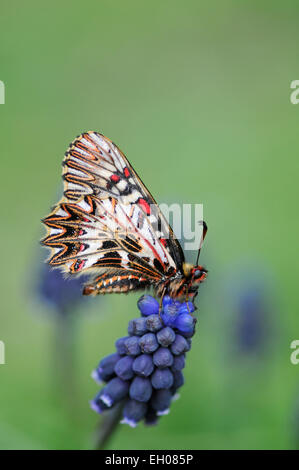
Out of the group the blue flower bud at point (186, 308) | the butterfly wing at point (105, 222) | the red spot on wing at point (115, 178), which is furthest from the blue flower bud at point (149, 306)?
the red spot on wing at point (115, 178)

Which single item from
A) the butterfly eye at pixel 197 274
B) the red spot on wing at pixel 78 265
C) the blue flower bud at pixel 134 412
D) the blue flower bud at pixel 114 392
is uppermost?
the red spot on wing at pixel 78 265

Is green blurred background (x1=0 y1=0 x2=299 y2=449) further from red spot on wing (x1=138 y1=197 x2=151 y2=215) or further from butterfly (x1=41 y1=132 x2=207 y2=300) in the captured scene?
red spot on wing (x1=138 y1=197 x2=151 y2=215)

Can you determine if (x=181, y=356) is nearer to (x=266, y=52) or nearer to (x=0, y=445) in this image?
(x=0, y=445)

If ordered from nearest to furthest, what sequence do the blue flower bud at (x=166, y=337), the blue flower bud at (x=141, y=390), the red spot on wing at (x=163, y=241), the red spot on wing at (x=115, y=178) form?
the blue flower bud at (x=166, y=337)
the blue flower bud at (x=141, y=390)
the red spot on wing at (x=163, y=241)
the red spot on wing at (x=115, y=178)

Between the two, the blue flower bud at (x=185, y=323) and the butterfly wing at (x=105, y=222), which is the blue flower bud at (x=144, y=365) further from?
the butterfly wing at (x=105, y=222)

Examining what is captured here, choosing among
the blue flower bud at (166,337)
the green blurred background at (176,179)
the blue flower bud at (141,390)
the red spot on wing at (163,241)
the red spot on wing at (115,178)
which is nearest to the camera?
the blue flower bud at (166,337)

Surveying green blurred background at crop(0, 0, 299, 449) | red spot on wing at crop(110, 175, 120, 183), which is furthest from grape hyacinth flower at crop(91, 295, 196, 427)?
red spot on wing at crop(110, 175, 120, 183)

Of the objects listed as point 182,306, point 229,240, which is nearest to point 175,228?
point 182,306

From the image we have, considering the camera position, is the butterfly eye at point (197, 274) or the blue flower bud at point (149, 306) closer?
the blue flower bud at point (149, 306)
